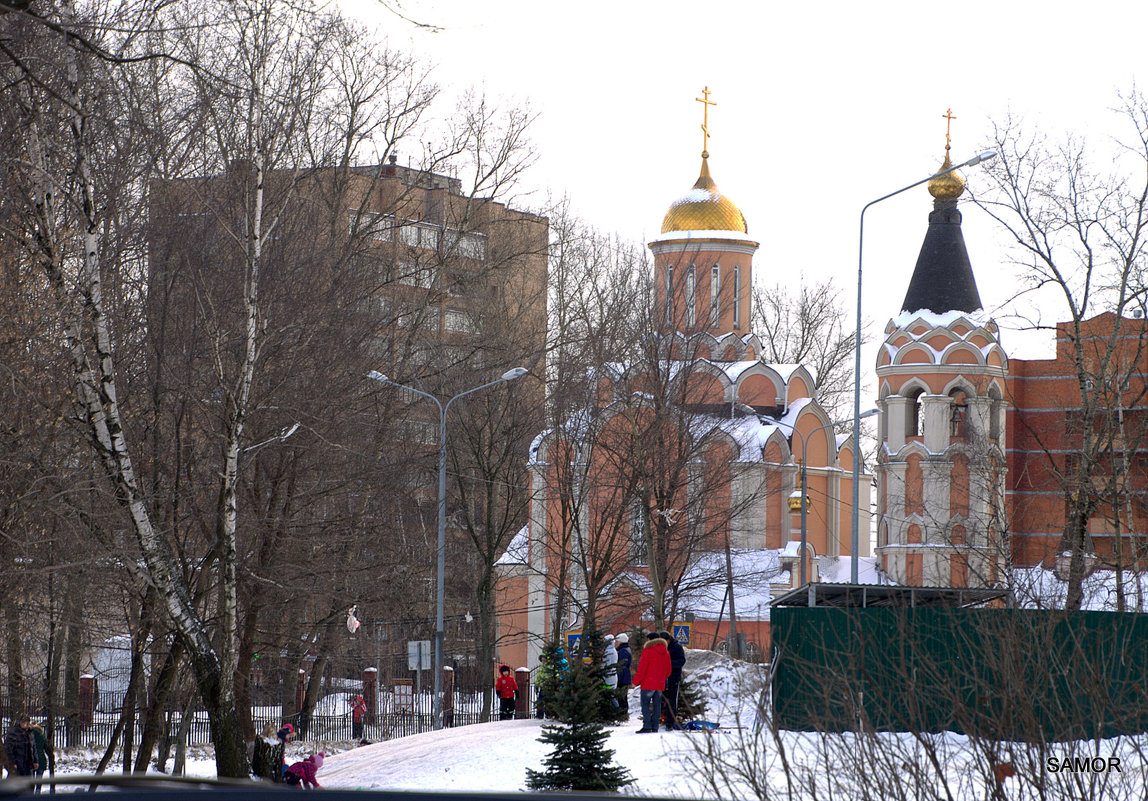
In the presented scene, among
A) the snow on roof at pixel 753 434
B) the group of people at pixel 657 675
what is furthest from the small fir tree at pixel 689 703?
the snow on roof at pixel 753 434

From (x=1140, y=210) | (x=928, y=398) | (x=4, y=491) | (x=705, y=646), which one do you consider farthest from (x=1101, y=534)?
(x=4, y=491)

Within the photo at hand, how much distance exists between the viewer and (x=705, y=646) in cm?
4097

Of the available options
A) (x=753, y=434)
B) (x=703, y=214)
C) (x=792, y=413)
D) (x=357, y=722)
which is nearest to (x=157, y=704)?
(x=357, y=722)

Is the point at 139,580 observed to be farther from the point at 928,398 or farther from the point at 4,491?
the point at 928,398

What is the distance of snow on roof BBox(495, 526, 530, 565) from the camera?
38.4 metres

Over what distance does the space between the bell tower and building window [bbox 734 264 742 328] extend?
4743 millimetres

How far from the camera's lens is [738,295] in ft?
151

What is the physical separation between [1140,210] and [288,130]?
1559 centimetres

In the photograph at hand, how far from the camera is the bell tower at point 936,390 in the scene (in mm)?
45156

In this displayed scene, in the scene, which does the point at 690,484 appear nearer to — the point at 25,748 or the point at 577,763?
the point at 25,748

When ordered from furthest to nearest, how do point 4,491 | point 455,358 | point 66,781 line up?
point 455,358, point 4,491, point 66,781

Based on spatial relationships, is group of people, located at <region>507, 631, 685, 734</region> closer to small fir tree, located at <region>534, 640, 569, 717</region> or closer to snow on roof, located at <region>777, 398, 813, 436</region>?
small fir tree, located at <region>534, 640, 569, 717</region>

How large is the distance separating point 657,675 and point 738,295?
29457 millimetres

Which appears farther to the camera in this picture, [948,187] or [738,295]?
[948,187]
